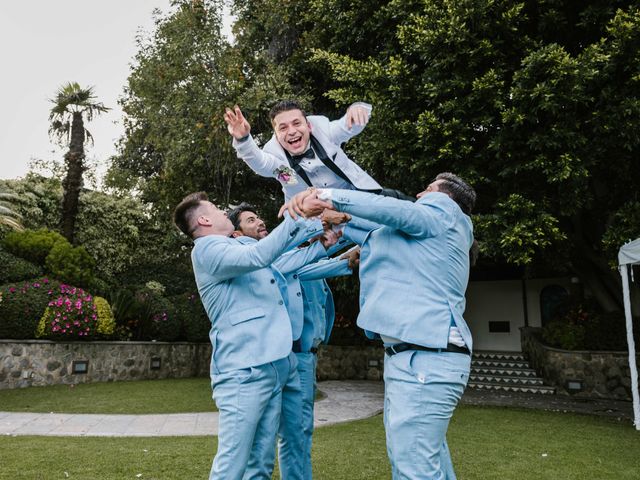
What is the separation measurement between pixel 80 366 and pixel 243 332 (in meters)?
10.9

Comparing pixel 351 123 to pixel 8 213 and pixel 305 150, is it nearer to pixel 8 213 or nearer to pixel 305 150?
pixel 305 150

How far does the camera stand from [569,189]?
25.9 feet

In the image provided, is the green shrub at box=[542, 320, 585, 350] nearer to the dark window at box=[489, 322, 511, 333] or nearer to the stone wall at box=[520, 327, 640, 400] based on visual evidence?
the stone wall at box=[520, 327, 640, 400]

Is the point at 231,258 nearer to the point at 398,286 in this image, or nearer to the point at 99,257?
the point at 398,286

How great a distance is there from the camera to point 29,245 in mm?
13219

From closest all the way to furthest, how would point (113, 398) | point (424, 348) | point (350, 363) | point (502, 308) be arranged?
1. point (424, 348)
2. point (113, 398)
3. point (350, 363)
4. point (502, 308)

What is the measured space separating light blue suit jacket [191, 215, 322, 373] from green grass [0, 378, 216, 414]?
6843mm

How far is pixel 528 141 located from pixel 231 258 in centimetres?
614

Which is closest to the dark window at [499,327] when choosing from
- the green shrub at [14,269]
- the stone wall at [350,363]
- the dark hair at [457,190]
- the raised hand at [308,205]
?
the stone wall at [350,363]

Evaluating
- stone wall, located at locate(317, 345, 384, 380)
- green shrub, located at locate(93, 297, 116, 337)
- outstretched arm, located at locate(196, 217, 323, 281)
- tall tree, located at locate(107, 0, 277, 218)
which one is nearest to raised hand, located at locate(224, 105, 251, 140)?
outstretched arm, located at locate(196, 217, 323, 281)

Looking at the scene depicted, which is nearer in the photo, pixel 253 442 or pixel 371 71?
pixel 253 442

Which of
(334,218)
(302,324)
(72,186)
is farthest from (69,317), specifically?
(334,218)

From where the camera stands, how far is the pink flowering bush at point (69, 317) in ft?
38.5

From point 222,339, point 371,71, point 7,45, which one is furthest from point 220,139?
point 222,339
